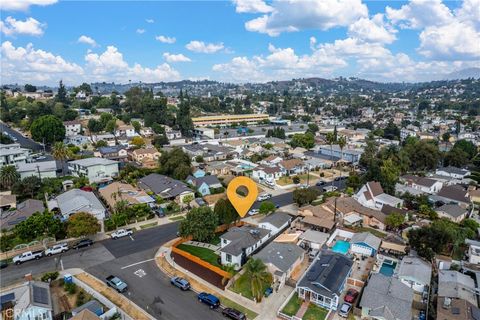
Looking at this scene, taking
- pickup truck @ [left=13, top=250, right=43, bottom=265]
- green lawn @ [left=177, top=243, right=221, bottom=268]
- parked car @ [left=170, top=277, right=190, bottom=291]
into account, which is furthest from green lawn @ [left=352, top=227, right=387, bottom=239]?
pickup truck @ [left=13, top=250, right=43, bottom=265]

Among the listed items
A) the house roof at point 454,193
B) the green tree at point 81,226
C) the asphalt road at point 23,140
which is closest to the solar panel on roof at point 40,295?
the green tree at point 81,226

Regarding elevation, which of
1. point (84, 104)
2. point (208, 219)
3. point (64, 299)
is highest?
point (84, 104)

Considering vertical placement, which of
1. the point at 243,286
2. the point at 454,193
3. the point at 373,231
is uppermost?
the point at 454,193

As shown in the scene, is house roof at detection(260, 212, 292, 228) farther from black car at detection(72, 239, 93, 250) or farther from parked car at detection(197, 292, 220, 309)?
black car at detection(72, 239, 93, 250)

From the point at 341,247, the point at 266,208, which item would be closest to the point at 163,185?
the point at 266,208

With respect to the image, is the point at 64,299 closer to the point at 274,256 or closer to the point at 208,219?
the point at 208,219

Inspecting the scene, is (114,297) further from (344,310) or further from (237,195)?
(344,310)

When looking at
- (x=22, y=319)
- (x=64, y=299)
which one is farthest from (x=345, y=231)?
(x=22, y=319)
